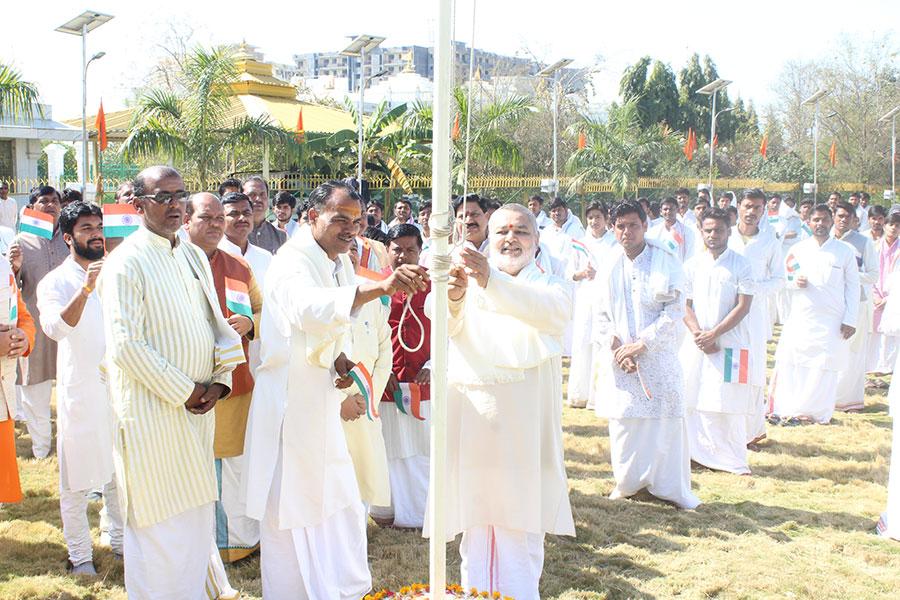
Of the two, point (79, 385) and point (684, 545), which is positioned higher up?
point (79, 385)

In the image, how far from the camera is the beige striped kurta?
3559 mm

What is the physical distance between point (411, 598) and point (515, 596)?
118 cm

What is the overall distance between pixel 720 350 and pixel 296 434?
4022 mm

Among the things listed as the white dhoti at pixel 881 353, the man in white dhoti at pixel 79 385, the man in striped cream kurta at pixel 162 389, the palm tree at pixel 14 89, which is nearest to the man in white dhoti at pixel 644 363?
the man in striped cream kurta at pixel 162 389

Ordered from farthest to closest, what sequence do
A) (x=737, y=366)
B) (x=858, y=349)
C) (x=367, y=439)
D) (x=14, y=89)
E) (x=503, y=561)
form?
(x=14, y=89) → (x=858, y=349) → (x=737, y=366) → (x=367, y=439) → (x=503, y=561)

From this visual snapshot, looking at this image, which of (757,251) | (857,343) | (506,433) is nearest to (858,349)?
(857,343)

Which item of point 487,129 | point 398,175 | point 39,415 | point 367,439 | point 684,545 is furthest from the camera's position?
point 398,175

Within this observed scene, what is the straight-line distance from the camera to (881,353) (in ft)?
35.6

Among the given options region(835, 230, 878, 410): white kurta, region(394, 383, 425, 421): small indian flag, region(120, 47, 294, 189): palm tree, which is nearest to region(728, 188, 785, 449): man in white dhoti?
region(835, 230, 878, 410): white kurta

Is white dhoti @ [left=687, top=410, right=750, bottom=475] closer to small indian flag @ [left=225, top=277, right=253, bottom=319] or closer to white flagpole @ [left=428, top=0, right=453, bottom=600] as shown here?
Answer: small indian flag @ [left=225, top=277, right=253, bottom=319]

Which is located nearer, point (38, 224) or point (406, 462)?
point (406, 462)

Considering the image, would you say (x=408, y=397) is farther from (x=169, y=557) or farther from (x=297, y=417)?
(x=169, y=557)

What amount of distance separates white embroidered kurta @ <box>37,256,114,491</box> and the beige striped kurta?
1050mm

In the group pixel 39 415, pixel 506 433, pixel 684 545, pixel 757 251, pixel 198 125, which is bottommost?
pixel 684 545
